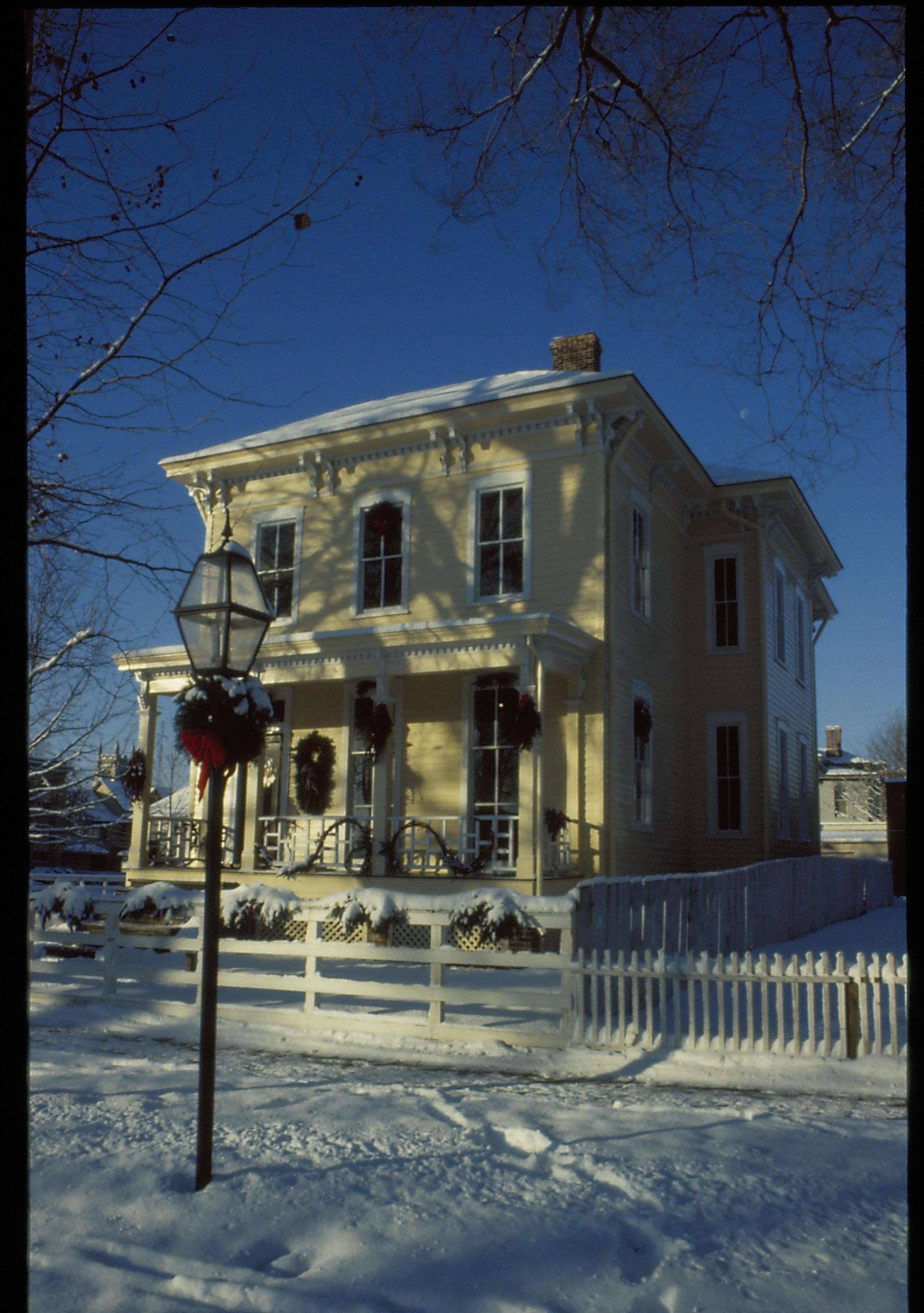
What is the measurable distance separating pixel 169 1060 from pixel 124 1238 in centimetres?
432

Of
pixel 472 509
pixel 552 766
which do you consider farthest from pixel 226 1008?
pixel 472 509

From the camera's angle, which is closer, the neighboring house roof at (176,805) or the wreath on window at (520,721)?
the wreath on window at (520,721)

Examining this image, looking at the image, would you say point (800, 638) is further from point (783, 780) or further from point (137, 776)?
point (137, 776)

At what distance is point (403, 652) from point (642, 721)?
4162 mm

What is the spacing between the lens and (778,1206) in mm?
4883

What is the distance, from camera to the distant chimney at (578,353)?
19453mm

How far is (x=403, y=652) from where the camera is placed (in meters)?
16.2

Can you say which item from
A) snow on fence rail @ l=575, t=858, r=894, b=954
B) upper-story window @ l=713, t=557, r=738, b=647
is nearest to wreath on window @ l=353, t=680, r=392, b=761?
snow on fence rail @ l=575, t=858, r=894, b=954

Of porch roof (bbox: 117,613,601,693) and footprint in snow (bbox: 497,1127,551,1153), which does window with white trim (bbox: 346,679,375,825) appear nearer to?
porch roof (bbox: 117,613,601,693)

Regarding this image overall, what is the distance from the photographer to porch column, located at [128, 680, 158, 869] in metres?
17.9

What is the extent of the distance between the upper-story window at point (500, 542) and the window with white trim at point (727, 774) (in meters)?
5.49

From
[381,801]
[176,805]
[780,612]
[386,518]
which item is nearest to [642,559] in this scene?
[386,518]

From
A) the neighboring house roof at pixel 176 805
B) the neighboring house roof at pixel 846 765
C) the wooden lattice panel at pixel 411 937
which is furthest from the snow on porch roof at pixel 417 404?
the neighboring house roof at pixel 846 765

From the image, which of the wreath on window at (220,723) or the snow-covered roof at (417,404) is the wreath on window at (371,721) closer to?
the snow-covered roof at (417,404)
